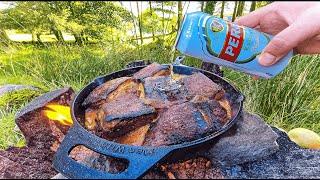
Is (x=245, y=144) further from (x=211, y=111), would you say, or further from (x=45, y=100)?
Answer: (x=45, y=100)

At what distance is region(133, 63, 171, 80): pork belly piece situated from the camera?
94.2 inches

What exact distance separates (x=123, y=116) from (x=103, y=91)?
1.04 feet

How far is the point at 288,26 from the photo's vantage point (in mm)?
2691

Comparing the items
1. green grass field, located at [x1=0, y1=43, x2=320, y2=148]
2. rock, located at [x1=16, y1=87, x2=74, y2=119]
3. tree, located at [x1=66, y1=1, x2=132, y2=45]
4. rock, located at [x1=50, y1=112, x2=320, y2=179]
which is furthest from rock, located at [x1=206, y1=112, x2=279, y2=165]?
tree, located at [x1=66, y1=1, x2=132, y2=45]

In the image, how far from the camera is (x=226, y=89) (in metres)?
2.43

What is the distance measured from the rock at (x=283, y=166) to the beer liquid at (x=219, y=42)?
1.57 feet

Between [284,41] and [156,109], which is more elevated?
[284,41]

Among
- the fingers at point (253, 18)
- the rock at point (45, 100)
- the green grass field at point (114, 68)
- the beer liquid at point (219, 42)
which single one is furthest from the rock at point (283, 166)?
the green grass field at point (114, 68)

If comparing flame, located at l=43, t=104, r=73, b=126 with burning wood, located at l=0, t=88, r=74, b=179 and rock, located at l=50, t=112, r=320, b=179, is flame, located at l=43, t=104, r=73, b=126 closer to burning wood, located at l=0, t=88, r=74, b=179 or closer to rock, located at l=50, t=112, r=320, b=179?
burning wood, located at l=0, t=88, r=74, b=179

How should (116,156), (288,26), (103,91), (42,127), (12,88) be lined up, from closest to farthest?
1. (116,156)
2. (103,91)
3. (42,127)
4. (288,26)
5. (12,88)

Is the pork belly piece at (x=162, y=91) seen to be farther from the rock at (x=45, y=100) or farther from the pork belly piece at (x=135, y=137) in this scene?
the rock at (x=45, y=100)

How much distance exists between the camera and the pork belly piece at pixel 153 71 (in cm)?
239

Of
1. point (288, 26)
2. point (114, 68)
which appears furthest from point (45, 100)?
point (114, 68)

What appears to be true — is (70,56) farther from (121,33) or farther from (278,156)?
(278,156)
